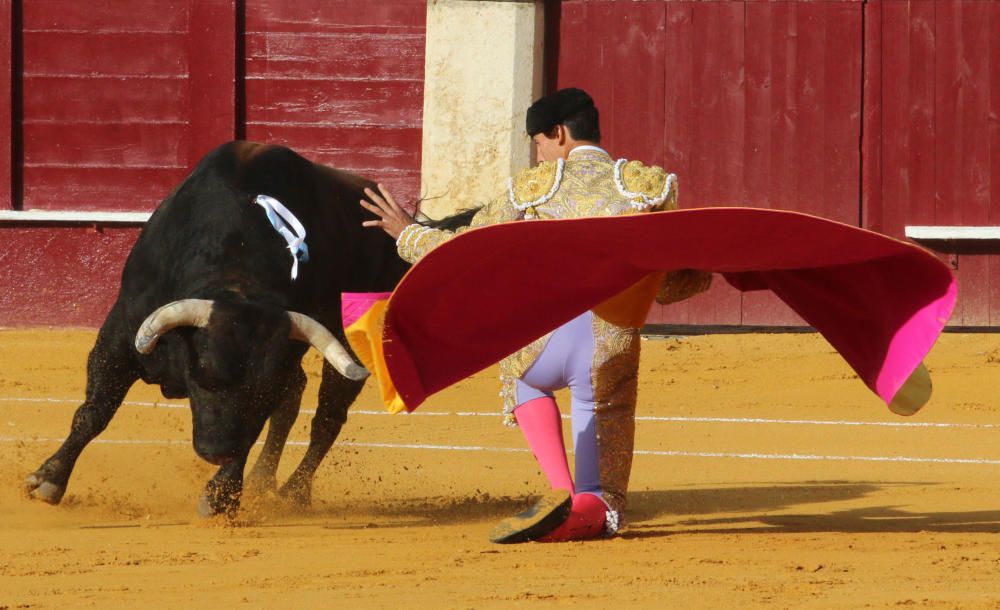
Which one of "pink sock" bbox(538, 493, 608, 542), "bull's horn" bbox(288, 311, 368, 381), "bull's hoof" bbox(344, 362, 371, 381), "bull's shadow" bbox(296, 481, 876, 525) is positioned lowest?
"bull's shadow" bbox(296, 481, 876, 525)

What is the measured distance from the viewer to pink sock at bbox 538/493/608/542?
4.04 metres

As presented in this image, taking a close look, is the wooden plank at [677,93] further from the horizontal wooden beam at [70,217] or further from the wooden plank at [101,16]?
the horizontal wooden beam at [70,217]

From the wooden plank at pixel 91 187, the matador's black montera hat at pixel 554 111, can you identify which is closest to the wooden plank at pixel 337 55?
the wooden plank at pixel 91 187

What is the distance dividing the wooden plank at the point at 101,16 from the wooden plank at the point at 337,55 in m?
0.47

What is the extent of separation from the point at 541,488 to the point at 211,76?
187 inches

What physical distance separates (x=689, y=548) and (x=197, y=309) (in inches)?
56.3

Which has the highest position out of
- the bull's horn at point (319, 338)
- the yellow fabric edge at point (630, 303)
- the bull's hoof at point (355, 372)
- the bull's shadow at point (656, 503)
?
the yellow fabric edge at point (630, 303)

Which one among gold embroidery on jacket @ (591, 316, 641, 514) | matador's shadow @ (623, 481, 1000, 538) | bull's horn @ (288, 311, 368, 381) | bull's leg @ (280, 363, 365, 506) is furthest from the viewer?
bull's leg @ (280, 363, 365, 506)

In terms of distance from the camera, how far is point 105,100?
9.59 meters

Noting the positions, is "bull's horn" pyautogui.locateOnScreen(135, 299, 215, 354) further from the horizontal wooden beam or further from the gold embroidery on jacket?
the horizontal wooden beam

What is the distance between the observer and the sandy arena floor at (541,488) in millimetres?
3396

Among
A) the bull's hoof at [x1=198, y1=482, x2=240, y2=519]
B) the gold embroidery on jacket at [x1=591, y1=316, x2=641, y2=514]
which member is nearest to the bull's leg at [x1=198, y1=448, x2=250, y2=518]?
the bull's hoof at [x1=198, y1=482, x2=240, y2=519]

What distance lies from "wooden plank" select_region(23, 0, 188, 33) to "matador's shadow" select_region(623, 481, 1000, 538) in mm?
5250

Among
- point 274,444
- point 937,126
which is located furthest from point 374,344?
point 937,126
